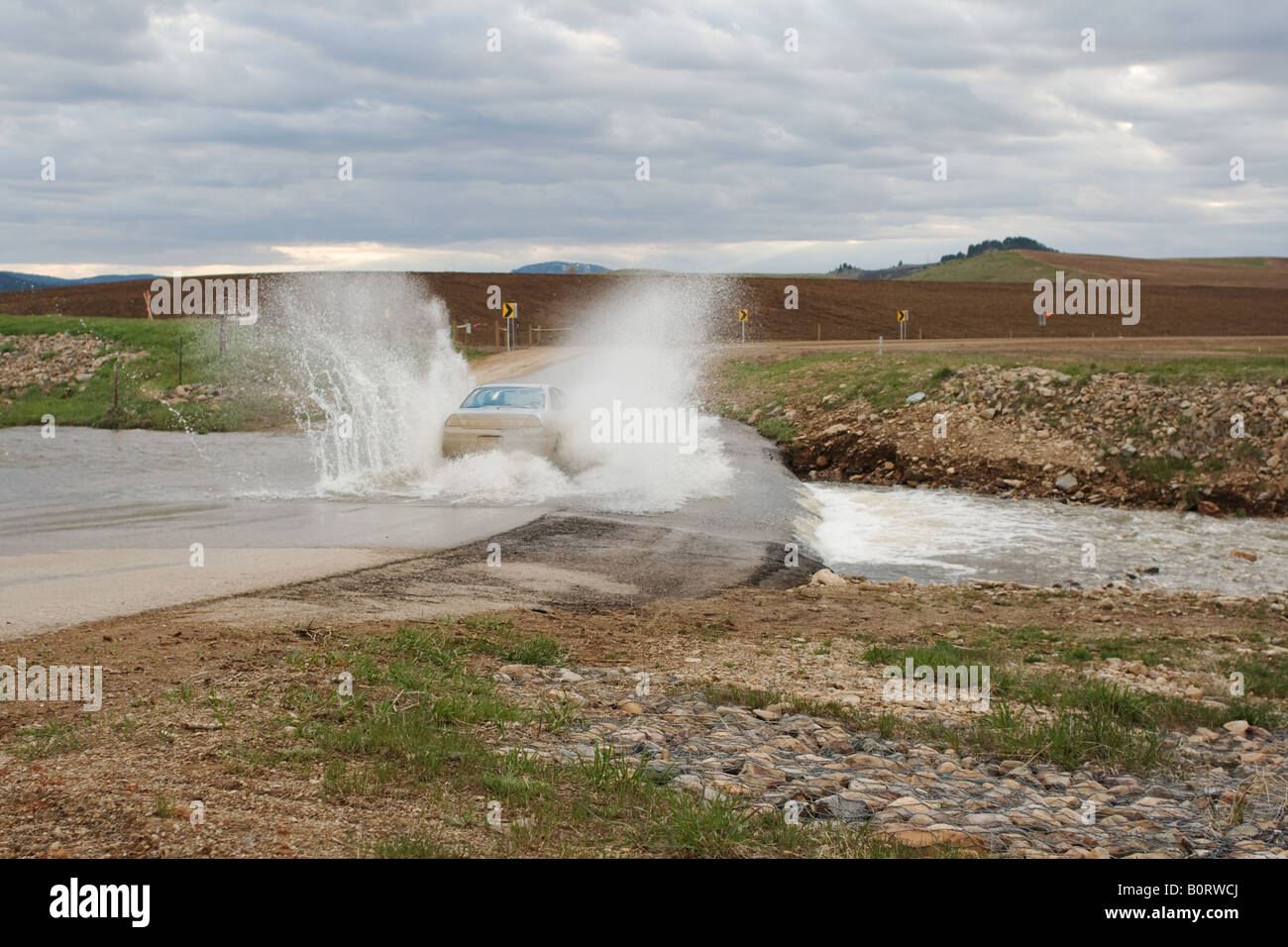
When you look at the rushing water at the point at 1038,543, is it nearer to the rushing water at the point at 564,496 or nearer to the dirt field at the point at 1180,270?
the rushing water at the point at 564,496

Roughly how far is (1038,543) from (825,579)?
19.3 feet

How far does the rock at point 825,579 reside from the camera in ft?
45.4

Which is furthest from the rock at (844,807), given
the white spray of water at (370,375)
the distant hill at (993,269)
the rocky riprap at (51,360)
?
the distant hill at (993,269)

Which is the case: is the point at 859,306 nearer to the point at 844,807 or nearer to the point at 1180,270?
the point at 1180,270

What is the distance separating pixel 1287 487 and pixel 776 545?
39.7ft

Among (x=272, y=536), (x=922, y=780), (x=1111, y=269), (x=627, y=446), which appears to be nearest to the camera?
(x=922, y=780)

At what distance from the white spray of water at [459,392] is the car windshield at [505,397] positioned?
41.8 inches

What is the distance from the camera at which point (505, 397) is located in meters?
20.4

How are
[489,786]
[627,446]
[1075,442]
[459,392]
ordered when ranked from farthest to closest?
1. [459,392]
2. [1075,442]
3. [627,446]
4. [489,786]

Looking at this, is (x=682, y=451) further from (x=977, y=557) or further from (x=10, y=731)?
(x=10, y=731)

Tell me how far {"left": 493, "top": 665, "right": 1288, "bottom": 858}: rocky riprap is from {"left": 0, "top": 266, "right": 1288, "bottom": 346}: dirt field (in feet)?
158

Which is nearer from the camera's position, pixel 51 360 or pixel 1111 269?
pixel 51 360

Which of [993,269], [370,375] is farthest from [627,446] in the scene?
[993,269]
